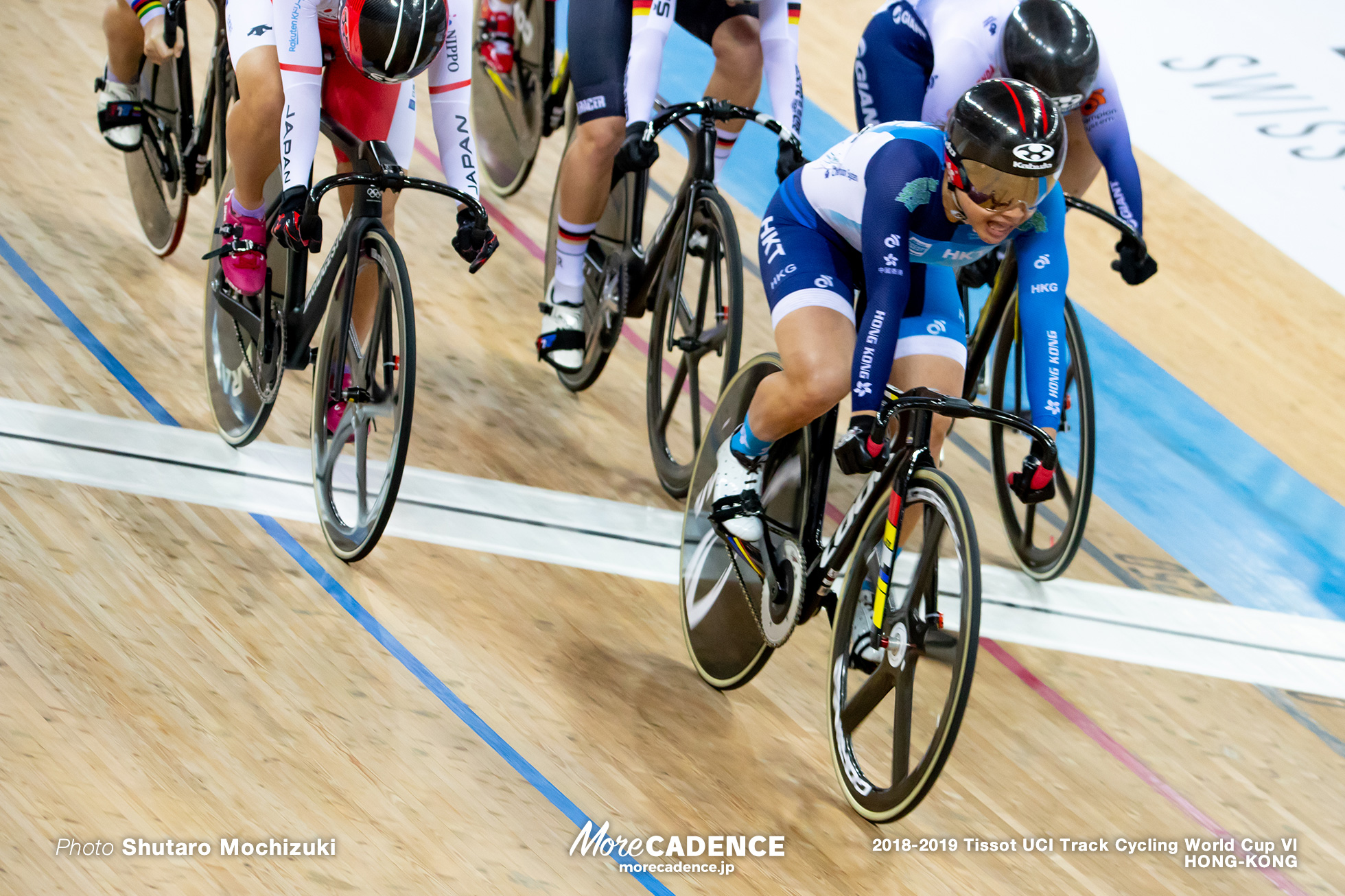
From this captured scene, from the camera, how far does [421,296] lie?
4.71 metres

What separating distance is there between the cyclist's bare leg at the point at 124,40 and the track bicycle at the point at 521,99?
4.57 feet

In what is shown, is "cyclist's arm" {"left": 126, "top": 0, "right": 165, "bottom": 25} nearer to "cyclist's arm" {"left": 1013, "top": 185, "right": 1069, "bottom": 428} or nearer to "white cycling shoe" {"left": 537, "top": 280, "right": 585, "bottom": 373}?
"white cycling shoe" {"left": 537, "top": 280, "right": 585, "bottom": 373}

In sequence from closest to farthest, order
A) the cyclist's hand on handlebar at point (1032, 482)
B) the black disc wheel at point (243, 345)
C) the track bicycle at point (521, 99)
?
the cyclist's hand on handlebar at point (1032, 482) < the black disc wheel at point (243, 345) < the track bicycle at point (521, 99)

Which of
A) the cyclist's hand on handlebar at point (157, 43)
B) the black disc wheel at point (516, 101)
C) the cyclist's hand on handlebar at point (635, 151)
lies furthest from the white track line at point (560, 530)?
the black disc wheel at point (516, 101)

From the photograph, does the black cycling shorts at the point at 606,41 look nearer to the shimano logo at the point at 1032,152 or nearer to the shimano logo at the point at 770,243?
the shimano logo at the point at 770,243

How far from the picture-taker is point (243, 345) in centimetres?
364

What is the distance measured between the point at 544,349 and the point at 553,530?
728 mm

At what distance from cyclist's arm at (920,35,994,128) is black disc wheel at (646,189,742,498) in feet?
2.31

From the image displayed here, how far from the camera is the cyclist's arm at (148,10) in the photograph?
12.9ft

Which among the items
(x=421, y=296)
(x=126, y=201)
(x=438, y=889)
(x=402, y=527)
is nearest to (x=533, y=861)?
(x=438, y=889)

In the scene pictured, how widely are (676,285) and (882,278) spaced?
1.20 m

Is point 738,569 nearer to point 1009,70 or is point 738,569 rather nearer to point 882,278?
point 882,278

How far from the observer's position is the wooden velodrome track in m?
2.62

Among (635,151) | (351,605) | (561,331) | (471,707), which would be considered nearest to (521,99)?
(561,331)
